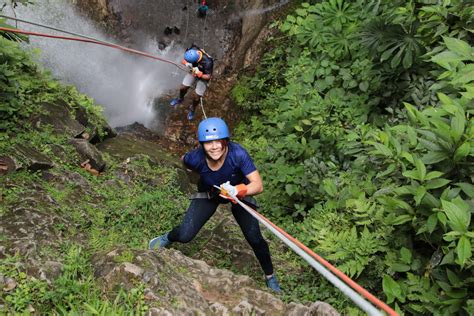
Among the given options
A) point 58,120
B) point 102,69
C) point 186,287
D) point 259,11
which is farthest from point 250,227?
point 102,69

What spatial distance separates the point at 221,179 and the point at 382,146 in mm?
1565

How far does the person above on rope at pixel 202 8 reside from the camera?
12.7 m

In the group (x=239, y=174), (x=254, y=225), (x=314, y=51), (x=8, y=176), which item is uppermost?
(x=314, y=51)

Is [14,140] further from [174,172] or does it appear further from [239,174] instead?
[239,174]

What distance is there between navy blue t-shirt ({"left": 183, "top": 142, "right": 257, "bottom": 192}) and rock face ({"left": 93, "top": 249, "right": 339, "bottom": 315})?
2.73ft

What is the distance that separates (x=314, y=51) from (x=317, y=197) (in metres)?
3.61

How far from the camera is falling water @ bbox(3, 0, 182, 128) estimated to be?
1111cm

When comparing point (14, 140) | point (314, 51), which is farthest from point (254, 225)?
point (314, 51)

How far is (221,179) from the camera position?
396cm

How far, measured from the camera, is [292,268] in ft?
16.4

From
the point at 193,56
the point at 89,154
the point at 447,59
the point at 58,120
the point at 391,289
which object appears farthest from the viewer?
the point at 193,56

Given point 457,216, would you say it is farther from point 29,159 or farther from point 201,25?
point 201,25

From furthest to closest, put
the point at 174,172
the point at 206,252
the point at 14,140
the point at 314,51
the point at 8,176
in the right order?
the point at 314,51 < the point at 174,172 < the point at 14,140 < the point at 206,252 < the point at 8,176

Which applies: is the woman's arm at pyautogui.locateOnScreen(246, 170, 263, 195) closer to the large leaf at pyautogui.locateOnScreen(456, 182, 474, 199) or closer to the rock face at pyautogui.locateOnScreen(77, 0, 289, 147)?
the large leaf at pyautogui.locateOnScreen(456, 182, 474, 199)
